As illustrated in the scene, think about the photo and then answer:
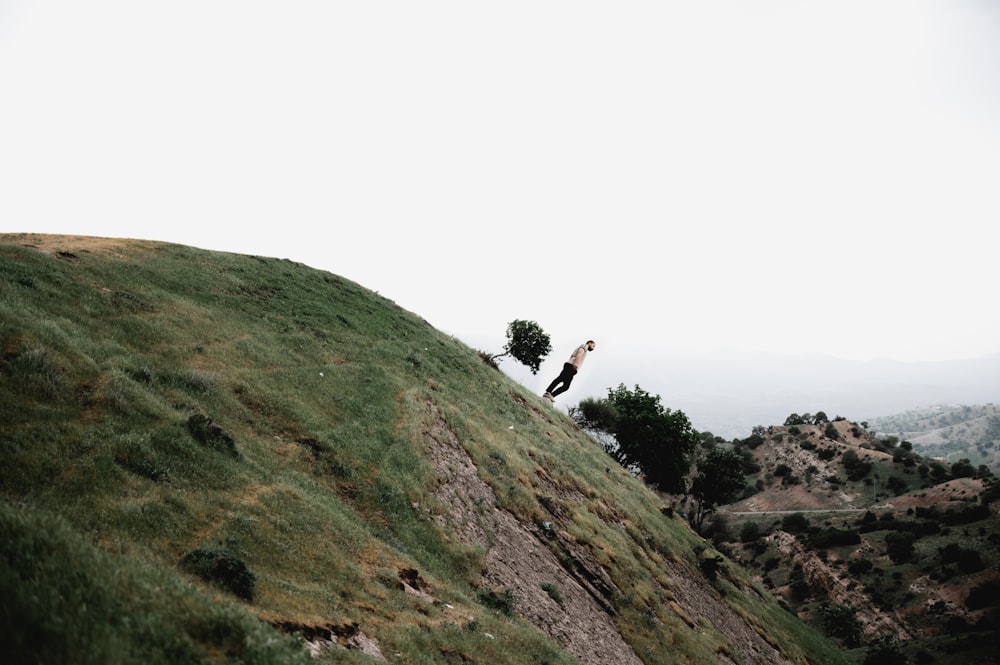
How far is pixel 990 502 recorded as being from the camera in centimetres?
7462

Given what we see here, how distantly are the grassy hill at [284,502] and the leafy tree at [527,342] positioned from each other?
32003 millimetres

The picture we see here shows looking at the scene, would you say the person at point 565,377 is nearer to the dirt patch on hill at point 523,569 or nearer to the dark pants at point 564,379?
the dark pants at point 564,379

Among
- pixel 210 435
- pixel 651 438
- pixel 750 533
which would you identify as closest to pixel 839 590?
pixel 750 533

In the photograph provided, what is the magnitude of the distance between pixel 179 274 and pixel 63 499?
23598 millimetres

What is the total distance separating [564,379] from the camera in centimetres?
6016

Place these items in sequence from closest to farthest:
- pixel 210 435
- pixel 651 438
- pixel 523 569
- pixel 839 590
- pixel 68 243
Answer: pixel 210 435 < pixel 523 569 < pixel 68 243 < pixel 839 590 < pixel 651 438

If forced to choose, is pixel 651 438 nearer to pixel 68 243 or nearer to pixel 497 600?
pixel 497 600

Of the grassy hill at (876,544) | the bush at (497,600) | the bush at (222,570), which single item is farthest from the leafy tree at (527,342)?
the bush at (222,570)

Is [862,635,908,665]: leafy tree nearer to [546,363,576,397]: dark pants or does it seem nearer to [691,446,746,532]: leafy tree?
[691,446,746,532]: leafy tree

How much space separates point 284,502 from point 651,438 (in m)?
58.9

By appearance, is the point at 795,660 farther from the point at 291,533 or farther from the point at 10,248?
the point at 10,248

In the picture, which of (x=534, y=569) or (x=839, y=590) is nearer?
(x=534, y=569)

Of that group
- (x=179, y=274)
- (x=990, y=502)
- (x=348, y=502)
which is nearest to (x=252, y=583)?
(x=348, y=502)

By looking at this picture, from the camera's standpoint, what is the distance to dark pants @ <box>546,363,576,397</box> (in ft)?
196
